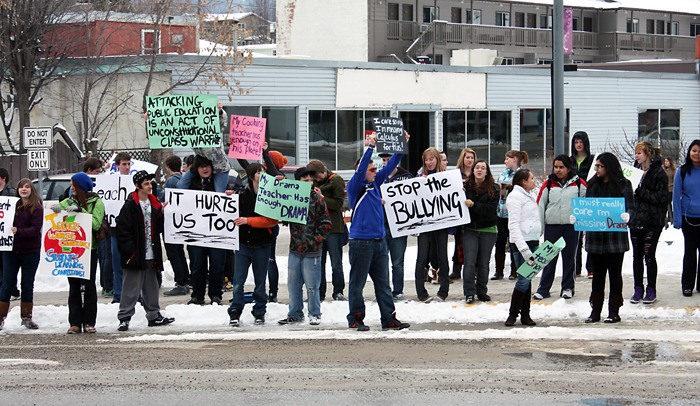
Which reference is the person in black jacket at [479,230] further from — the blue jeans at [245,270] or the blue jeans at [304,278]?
the blue jeans at [245,270]

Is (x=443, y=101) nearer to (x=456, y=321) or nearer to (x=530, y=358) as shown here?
(x=456, y=321)

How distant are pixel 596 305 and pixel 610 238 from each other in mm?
750

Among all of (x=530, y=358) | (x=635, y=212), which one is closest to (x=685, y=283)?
(x=635, y=212)

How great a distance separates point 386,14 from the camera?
52938mm

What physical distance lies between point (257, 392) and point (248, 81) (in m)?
21.8

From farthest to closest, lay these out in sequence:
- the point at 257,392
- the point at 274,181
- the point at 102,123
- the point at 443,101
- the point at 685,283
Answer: the point at 443,101 → the point at 102,123 → the point at 685,283 → the point at 274,181 → the point at 257,392

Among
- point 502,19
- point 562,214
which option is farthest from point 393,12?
point 562,214

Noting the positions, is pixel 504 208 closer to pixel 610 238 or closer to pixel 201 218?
pixel 610 238

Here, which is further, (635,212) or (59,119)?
(59,119)

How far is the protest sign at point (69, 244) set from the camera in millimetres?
11703

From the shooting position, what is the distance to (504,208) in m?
14.8

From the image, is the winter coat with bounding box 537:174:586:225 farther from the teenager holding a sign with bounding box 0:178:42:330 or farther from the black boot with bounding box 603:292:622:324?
the teenager holding a sign with bounding box 0:178:42:330

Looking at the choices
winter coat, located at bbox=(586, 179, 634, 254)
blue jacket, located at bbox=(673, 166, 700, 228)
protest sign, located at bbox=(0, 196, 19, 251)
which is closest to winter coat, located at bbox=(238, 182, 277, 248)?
protest sign, located at bbox=(0, 196, 19, 251)

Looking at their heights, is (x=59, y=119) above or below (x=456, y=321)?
above
